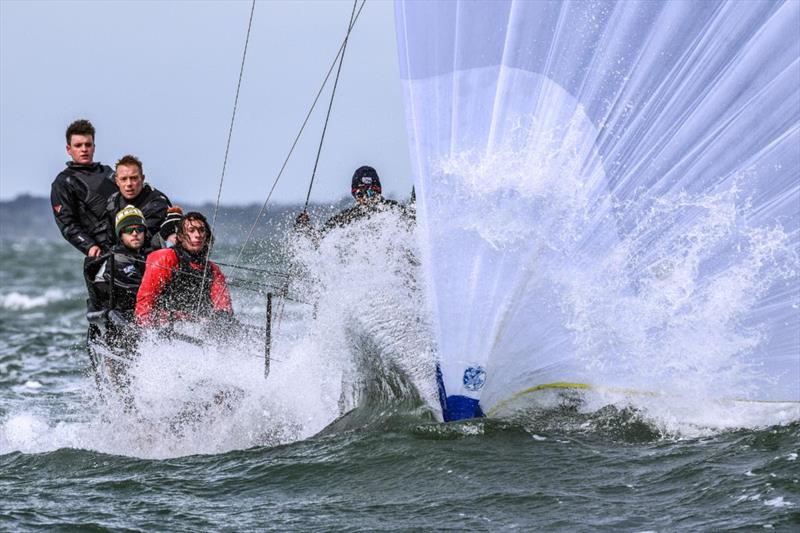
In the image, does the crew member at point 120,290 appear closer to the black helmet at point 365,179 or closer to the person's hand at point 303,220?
the person's hand at point 303,220

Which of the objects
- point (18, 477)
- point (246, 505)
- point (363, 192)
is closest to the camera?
point (246, 505)

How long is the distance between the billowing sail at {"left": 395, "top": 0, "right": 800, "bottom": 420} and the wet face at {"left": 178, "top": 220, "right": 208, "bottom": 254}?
171cm

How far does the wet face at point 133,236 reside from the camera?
6.86 metres

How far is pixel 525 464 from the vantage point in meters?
4.99

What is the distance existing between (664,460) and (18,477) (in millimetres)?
3081

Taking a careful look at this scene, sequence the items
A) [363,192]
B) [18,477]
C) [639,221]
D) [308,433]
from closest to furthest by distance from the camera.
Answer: [639,221], [18,477], [308,433], [363,192]

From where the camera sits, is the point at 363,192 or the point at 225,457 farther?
the point at 363,192

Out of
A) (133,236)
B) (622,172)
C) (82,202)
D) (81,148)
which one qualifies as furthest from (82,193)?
(622,172)

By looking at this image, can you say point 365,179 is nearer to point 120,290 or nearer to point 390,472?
point 120,290

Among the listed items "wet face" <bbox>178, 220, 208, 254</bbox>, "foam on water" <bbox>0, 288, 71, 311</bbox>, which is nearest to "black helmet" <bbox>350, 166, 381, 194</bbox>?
"wet face" <bbox>178, 220, 208, 254</bbox>

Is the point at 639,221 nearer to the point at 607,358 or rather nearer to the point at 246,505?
the point at 607,358

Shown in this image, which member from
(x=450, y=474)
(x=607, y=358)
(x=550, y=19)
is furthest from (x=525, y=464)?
(x=550, y=19)

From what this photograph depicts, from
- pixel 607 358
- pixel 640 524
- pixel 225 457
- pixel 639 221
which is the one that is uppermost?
pixel 639 221

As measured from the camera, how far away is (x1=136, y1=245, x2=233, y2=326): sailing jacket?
646 cm
